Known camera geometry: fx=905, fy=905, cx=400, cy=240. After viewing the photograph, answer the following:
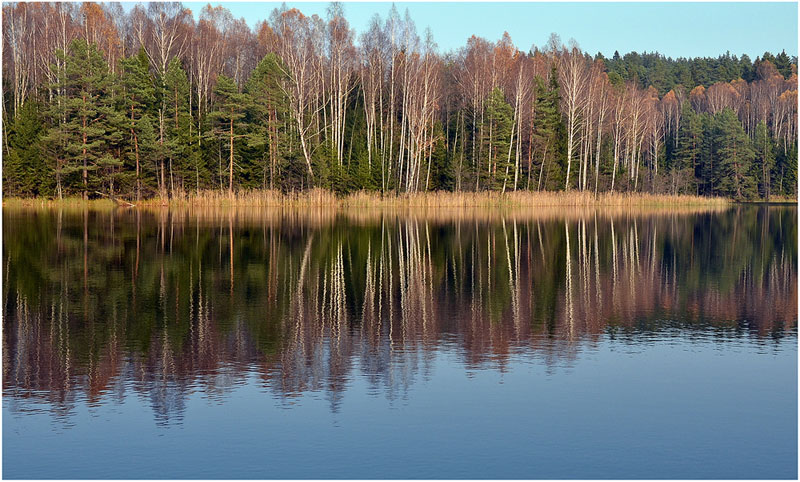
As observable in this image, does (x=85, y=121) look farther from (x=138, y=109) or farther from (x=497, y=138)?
(x=497, y=138)

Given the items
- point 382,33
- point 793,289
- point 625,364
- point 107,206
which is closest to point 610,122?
point 382,33

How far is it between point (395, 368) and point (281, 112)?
46.2 metres

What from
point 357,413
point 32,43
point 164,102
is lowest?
point 357,413

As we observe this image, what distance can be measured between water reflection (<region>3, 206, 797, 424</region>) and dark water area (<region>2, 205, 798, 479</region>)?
0.06 meters

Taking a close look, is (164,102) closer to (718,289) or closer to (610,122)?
(610,122)

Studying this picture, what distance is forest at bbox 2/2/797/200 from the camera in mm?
49219

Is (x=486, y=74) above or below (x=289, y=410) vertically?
above

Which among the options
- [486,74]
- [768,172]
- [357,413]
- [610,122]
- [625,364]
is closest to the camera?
[357,413]

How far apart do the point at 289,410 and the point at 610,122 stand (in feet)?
221

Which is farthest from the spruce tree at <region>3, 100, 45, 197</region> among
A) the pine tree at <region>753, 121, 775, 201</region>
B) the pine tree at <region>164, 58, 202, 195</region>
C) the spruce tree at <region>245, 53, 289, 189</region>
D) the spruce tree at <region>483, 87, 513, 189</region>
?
the pine tree at <region>753, 121, 775, 201</region>

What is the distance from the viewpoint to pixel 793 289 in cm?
1766

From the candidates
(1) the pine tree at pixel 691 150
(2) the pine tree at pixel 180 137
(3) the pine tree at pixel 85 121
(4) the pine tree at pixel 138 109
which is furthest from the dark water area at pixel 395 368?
(1) the pine tree at pixel 691 150

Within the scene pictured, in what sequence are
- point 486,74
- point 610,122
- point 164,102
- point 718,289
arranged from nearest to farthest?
point 718,289 < point 164,102 < point 486,74 < point 610,122

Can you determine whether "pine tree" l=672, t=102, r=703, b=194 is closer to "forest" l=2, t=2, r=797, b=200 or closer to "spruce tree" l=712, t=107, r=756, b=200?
"spruce tree" l=712, t=107, r=756, b=200
